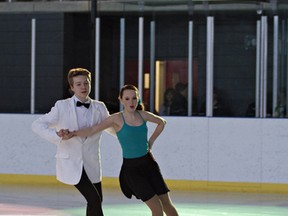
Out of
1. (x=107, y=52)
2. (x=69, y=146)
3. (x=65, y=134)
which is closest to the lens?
(x=65, y=134)

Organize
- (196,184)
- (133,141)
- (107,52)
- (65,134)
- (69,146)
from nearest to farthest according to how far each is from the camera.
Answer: (65,134) < (69,146) < (133,141) < (196,184) < (107,52)

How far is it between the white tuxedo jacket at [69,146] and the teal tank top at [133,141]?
0.65 feet

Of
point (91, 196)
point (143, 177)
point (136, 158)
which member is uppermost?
point (136, 158)

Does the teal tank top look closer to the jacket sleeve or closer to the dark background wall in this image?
the jacket sleeve

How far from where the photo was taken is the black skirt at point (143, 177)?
7.13m

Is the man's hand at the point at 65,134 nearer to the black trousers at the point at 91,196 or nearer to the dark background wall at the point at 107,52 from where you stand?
the black trousers at the point at 91,196

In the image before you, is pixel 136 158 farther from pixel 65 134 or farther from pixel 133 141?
pixel 65 134

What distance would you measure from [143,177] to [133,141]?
0.93ft

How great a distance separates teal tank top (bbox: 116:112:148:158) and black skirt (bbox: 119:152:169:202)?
45mm

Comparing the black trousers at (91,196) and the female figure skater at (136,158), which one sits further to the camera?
the female figure skater at (136,158)

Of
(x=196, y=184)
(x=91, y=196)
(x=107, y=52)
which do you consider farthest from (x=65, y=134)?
(x=107, y=52)

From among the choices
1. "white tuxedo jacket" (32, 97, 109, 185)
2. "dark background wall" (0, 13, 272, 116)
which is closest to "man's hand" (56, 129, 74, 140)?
"white tuxedo jacket" (32, 97, 109, 185)

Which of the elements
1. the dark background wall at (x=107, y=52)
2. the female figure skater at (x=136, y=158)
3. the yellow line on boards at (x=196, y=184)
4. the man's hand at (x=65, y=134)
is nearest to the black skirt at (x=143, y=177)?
the female figure skater at (x=136, y=158)

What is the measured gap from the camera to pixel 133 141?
284 inches
